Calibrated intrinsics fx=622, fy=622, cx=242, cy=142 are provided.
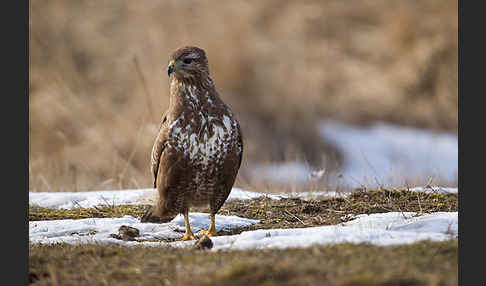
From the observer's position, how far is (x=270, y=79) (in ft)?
43.8

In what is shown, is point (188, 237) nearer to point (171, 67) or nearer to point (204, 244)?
point (204, 244)

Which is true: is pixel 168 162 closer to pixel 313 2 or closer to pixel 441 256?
pixel 441 256

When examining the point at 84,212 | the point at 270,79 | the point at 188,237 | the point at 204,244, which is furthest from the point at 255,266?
the point at 270,79

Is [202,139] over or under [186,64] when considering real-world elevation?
under

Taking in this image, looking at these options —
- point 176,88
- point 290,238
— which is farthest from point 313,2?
point 290,238

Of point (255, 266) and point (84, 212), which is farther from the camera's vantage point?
point (84, 212)

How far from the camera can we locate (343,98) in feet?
46.2

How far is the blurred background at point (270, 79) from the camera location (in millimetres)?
12266

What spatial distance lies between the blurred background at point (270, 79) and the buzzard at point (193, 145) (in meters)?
5.99

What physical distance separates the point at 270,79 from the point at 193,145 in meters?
8.74

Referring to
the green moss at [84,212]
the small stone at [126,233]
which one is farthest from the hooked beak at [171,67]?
the green moss at [84,212]

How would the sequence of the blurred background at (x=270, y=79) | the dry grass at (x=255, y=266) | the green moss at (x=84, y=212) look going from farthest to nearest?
the blurred background at (x=270, y=79), the green moss at (x=84, y=212), the dry grass at (x=255, y=266)

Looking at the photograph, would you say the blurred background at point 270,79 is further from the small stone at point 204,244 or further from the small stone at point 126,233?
the small stone at point 204,244

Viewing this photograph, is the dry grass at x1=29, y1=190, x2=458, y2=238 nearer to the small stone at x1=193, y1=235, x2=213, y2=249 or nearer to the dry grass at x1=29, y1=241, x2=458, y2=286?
the small stone at x1=193, y1=235, x2=213, y2=249
